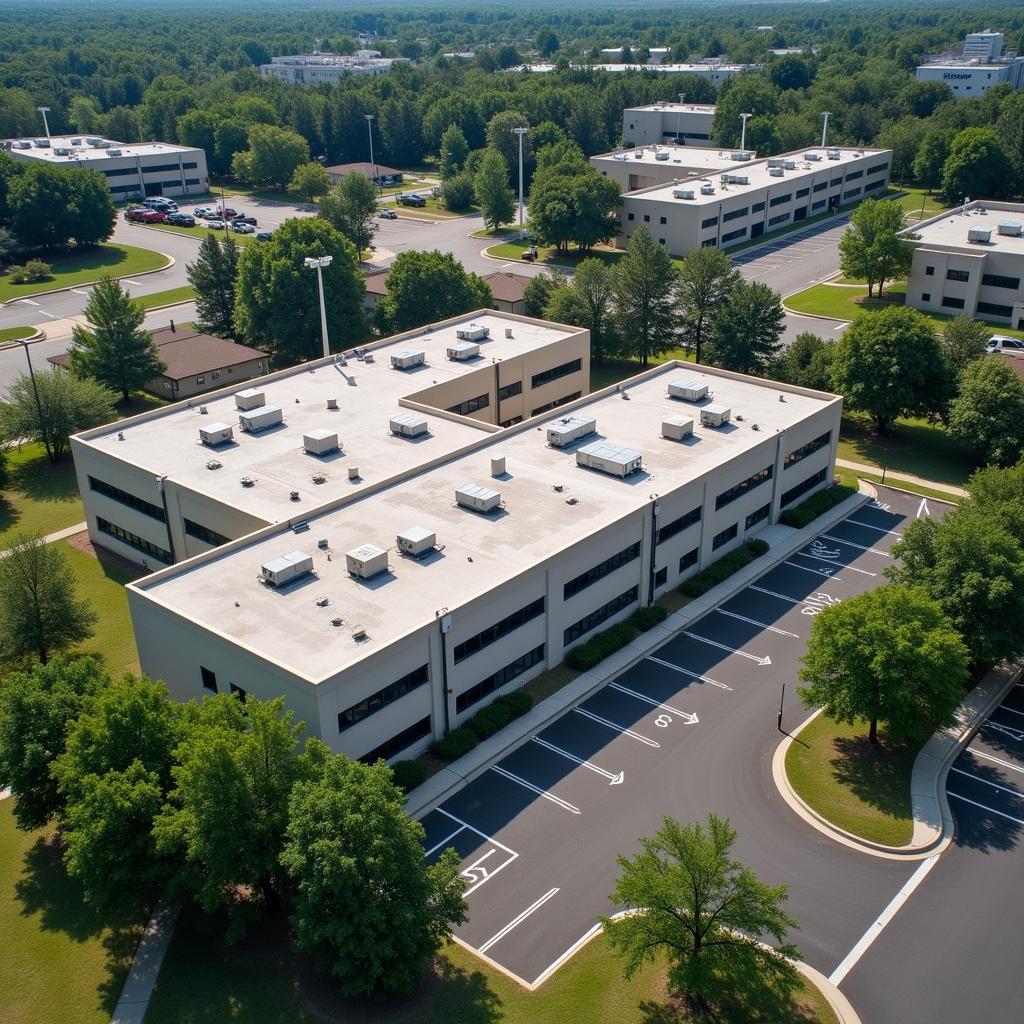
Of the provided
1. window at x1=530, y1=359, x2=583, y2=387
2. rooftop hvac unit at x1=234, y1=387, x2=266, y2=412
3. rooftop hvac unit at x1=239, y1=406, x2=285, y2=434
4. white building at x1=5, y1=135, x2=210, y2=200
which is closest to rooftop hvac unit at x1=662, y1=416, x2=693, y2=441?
window at x1=530, y1=359, x2=583, y2=387

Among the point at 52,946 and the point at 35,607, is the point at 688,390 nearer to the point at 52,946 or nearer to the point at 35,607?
the point at 35,607

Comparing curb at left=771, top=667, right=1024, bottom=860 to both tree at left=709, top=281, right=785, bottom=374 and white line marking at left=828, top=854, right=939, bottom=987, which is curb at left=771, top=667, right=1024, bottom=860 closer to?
white line marking at left=828, top=854, right=939, bottom=987

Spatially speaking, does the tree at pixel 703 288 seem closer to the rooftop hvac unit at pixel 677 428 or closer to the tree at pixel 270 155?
the rooftop hvac unit at pixel 677 428

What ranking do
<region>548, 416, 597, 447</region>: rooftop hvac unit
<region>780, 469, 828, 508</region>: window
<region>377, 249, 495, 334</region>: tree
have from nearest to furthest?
<region>548, 416, 597, 447</region>: rooftop hvac unit → <region>780, 469, 828, 508</region>: window → <region>377, 249, 495, 334</region>: tree

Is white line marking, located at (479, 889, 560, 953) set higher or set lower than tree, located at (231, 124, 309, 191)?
lower

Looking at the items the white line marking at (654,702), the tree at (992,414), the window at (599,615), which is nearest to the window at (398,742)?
the window at (599,615)

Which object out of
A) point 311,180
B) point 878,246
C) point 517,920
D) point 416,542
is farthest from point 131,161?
point 517,920
